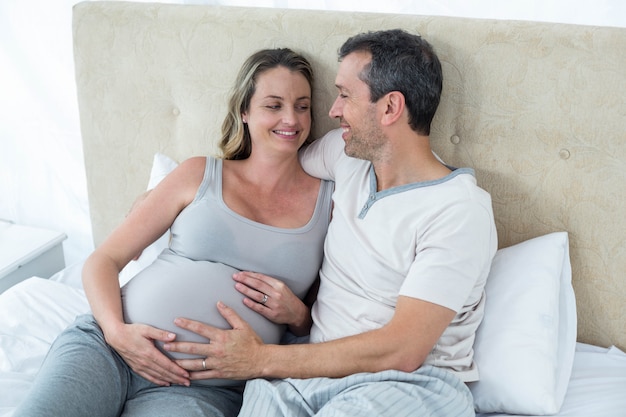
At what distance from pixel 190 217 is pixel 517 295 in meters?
0.77

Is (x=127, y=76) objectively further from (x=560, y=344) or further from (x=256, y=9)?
(x=560, y=344)

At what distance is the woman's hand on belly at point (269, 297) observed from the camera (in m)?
1.52

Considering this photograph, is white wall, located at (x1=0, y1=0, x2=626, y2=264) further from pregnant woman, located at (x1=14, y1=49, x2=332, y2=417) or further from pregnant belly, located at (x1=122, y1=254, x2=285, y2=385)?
pregnant belly, located at (x1=122, y1=254, x2=285, y2=385)

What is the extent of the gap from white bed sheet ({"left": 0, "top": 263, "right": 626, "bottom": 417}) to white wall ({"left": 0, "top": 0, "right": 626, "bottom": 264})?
61 cm

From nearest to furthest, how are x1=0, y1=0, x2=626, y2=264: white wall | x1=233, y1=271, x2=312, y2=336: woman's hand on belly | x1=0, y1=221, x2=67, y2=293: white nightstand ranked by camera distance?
x1=233, y1=271, x2=312, y2=336: woman's hand on belly
x1=0, y1=221, x2=67, y2=293: white nightstand
x1=0, y1=0, x2=626, y2=264: white wall

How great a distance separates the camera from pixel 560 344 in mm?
1507

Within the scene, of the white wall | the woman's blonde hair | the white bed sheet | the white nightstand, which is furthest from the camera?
the white wall

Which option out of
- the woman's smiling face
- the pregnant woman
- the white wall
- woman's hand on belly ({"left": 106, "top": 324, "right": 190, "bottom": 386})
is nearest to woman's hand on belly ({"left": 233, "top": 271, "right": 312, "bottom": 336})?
the pregnant woman

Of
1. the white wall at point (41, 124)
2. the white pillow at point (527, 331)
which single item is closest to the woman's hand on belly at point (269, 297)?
the white pillow at point (527, 331)

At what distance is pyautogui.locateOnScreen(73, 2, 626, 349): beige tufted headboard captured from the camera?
148 centimetres

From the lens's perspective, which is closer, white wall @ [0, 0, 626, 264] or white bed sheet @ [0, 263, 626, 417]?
white bed sheet @ [0, 263, 626, 417]

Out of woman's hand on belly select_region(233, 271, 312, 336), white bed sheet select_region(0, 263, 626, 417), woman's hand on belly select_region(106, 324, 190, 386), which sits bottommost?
white bed sheet select_region(0, 263, 626, 417)

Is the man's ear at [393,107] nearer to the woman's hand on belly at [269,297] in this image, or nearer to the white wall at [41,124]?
the woman's hand on belly at [269,297]

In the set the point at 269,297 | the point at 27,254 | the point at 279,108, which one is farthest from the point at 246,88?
the point at 27,254
